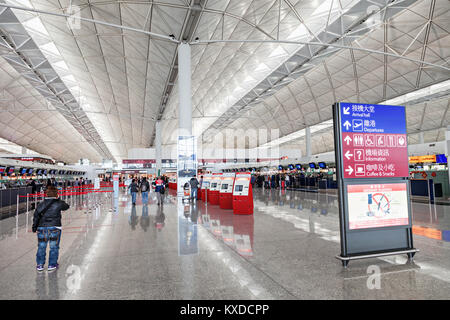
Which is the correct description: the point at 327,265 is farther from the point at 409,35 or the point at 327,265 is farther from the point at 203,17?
the point at 409,35

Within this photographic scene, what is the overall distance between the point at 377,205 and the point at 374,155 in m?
0.93

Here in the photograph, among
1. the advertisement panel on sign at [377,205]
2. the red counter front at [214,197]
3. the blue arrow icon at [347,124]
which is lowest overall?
the red counter front at [214,197]

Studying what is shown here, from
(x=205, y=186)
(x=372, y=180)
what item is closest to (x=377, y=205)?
(x=372, y=180)

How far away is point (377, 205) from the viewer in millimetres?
5012

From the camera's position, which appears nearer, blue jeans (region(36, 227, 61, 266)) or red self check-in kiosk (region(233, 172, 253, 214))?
blue jeans (region(36, 227, 61, 266))

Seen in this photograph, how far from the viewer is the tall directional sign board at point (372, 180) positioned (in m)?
4.81

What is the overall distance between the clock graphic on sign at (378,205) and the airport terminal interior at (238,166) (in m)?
0.03

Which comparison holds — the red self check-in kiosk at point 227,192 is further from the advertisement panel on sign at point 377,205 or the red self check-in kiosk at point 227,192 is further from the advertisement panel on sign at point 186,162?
the advertisement panel on sign at point 377,205

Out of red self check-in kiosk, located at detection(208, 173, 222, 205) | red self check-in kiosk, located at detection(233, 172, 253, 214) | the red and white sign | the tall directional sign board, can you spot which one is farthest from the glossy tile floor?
red self check-in kiosk, located at detection(208, 173, 222, 205)

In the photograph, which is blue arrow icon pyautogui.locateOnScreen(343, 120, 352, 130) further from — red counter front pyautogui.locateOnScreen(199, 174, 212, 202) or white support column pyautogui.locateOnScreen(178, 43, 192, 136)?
white support column pyautogui.locateOnScreen(178, 43, 192, 136)

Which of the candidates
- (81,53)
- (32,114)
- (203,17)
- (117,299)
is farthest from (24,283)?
(32,114)

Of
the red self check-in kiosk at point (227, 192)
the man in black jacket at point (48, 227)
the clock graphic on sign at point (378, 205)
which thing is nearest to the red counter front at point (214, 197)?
the red self check-in kiosk at point (227, 192)

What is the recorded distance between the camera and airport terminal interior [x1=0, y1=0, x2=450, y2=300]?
14.5 ft

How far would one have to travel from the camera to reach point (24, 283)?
13.7 ft
